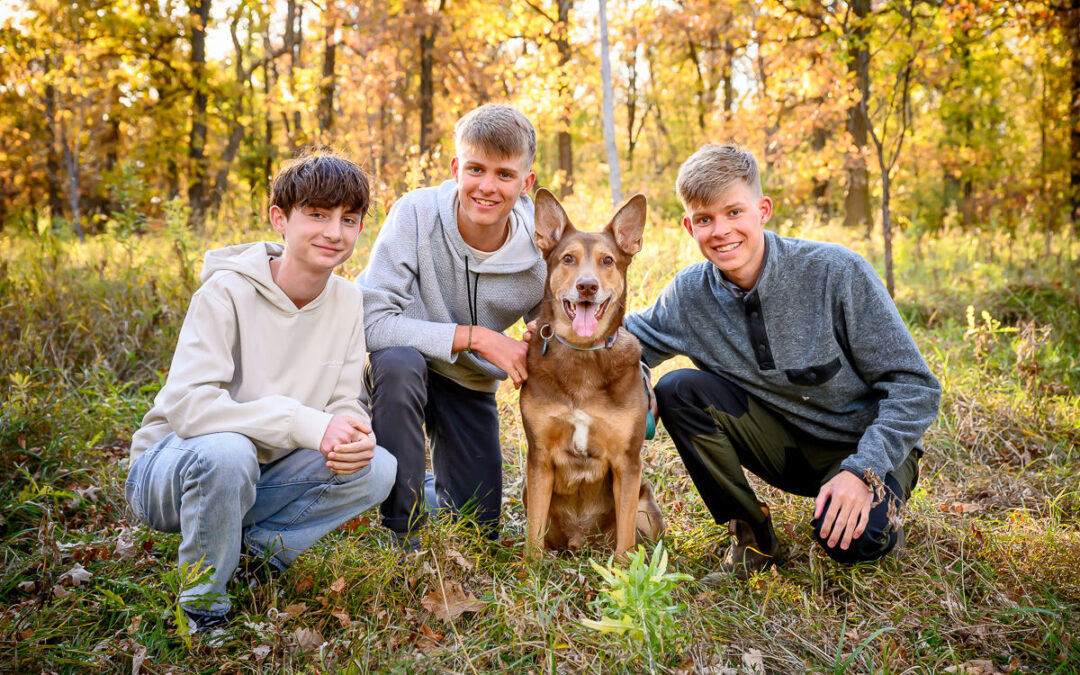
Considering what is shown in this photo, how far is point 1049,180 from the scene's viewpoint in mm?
11680

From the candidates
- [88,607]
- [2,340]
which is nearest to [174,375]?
[88,607]

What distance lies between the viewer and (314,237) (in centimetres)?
283

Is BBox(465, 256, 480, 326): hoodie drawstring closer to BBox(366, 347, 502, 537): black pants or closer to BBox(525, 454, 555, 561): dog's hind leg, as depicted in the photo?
BBox(366, 347, 502, 537): black pants

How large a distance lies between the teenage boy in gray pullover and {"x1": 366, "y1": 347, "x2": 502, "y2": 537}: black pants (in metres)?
1.06

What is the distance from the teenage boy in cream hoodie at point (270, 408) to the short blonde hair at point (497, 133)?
0.57 meters

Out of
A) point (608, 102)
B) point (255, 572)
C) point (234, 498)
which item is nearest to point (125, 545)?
point (255, 572)

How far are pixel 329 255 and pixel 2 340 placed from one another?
12.0 ft

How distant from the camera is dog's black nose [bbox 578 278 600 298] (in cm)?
303

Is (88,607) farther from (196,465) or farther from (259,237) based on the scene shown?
(259,237)

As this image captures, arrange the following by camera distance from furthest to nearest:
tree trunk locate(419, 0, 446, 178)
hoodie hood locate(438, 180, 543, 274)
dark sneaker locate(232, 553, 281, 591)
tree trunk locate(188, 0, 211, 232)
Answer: tree trunk locate(419, 0, 446, 178) < tree trunk locate(188, 0, 211, 232) < hoodie hood locate(438, 180, 543, 274) < dark sneaker locate(232, 553, 281, 591)

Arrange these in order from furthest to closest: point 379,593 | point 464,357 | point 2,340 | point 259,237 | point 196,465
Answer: point 259,237 → point 2,340 → point 464,357 → point 379,593 → point 196,465

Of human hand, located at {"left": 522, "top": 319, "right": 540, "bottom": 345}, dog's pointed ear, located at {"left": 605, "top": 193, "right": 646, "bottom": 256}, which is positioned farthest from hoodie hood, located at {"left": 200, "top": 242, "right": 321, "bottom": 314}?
dog's pointed ear, located at {"left": 605, "top": 193, "right": 646, "bottom": 256}

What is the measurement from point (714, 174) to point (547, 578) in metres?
1.87

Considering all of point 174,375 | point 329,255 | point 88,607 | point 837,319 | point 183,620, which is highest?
point 329,255
